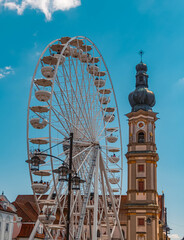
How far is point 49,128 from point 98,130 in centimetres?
834

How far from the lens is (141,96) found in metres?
78.8

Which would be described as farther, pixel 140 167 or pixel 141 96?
pixel 141 96

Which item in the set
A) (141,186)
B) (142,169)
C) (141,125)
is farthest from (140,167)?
(141,125)

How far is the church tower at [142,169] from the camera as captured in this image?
7131 centimetres

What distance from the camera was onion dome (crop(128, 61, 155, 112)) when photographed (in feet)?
258

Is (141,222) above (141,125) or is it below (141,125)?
below

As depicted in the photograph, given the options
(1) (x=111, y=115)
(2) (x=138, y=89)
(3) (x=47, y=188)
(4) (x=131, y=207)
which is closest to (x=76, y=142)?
(3) (x=47, y=188)

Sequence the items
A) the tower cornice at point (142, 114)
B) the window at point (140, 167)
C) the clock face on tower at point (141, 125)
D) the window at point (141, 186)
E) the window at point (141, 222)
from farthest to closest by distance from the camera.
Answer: the clock face on tower at point (141, 125) → the tower cornice at point (142, 114) → the window at point (140, 167) → the window at point (141, 186) → the window at point (141, 222)

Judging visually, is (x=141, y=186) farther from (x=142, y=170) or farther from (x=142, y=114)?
(x=142, y=114)

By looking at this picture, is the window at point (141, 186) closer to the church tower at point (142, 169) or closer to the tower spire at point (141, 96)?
the church tower at point (142, 169)

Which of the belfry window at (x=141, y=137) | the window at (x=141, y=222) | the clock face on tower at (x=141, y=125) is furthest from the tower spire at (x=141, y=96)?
the window at (x=141, y=222)

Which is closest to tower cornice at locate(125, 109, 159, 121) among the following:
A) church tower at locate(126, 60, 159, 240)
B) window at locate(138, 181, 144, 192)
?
church tower at locate(126, 60, 159, 240)

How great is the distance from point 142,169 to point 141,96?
13.9 m

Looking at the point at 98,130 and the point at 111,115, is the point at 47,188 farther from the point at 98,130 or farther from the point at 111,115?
the point at 111,115
